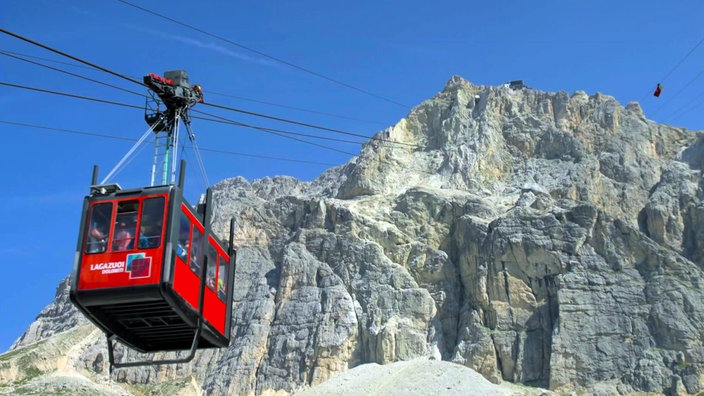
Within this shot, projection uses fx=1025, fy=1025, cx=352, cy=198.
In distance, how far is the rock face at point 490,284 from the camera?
154250mm

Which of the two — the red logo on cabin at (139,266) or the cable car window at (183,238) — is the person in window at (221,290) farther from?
the red logo on cabin at (139,266)

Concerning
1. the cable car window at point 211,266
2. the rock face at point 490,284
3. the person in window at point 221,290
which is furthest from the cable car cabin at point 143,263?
the rock face at point 490,284

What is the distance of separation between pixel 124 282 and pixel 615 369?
129 m

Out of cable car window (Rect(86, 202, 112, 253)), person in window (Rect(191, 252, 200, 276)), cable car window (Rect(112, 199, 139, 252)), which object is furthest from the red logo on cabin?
person in window (Rect(191, 252, 200, 276))

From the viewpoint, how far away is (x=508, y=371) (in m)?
156

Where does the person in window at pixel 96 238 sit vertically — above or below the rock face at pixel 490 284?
below

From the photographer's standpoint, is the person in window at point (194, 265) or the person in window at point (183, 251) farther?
the person in window at point (194, 265)

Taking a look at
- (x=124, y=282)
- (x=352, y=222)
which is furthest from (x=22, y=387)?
(x=124, y=282)

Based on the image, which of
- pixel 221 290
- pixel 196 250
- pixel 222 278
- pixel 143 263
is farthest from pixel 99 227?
pixel 221 290

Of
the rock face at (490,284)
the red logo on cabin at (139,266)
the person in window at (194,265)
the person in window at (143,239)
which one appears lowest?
the red logo on cabin at (139,266)

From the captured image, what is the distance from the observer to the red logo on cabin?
3166 cm

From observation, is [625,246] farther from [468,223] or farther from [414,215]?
[414,215]

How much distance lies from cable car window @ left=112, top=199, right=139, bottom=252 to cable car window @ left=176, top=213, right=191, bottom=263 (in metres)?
1.42

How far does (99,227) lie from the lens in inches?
1303
